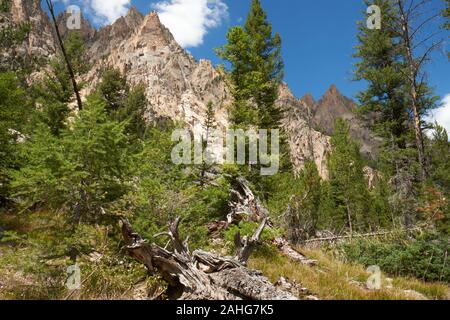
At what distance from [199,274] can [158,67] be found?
92080 millimetres

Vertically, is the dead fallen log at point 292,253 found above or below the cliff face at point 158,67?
below

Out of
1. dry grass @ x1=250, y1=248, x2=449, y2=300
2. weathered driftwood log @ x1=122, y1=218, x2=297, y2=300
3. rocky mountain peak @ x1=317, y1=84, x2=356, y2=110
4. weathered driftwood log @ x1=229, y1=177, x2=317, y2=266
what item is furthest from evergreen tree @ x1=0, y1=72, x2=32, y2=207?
rocky mountain peak @ x1=317, y1=84, x2=356, y2=110

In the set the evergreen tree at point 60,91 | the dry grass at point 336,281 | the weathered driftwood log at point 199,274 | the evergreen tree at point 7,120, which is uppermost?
the evergreen tree at point 60,91

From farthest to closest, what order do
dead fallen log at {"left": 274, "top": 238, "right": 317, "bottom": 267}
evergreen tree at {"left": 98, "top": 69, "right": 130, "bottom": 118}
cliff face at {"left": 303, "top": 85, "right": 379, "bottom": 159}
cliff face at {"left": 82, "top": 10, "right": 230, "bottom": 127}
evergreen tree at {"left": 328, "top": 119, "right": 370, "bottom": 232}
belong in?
cliff face at {"left": 303, "top": 85, "right": 379, "bottom": 159} < cliff face at {"left": 82, "top": 10, "right": 230, "bottom": 127} < evergreen tree at {"left": 328, "top": 119, "right": 370, "bottom": 232} < evergreen tree at {"left": 98, "top": 69, "right": 130, "bottom": 118} < dead fallen log at {"left": 274, "top": 238, "right": 317, "bottom": 267}

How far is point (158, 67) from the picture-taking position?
303 feet

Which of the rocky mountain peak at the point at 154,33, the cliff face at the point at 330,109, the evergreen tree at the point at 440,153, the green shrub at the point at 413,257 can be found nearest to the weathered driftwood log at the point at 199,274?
the green shrub at the point at 413,257

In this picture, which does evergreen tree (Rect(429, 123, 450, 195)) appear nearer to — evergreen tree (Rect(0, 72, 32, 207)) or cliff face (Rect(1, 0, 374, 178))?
evergreen tree (Rect(0, 72, 32, 207))

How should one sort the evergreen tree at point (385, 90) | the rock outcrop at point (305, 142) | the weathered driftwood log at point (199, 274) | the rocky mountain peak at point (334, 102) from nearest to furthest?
the weathered driftwood log at point (199, 274) < the evergreen tree at point (385, 90) < the rock outcrop at point (305, 142) < the rocky mountain peak at point (334, 102)

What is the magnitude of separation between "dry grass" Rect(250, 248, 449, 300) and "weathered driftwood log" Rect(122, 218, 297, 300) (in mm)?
1609

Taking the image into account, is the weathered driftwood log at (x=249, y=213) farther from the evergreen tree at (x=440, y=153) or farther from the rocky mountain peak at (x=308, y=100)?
the rocky mountain peak at (x=308, y=100)

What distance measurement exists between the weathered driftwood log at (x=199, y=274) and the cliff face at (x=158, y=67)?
7280 centimetres

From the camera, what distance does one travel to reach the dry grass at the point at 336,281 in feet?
21.3

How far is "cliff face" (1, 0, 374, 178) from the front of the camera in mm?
85000
